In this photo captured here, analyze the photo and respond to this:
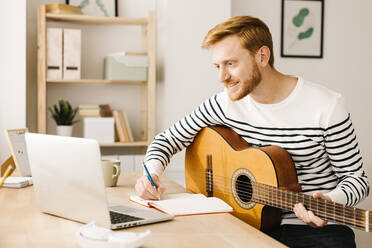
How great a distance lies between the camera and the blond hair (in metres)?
1.66

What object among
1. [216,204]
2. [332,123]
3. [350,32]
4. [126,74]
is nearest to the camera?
[216,204]

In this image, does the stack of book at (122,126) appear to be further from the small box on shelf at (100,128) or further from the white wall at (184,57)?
the white wall at (184,57)

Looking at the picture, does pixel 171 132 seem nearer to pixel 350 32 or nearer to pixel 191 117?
pixel 191 117

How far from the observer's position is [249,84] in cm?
171

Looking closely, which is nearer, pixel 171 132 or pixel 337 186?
pixel 337 186

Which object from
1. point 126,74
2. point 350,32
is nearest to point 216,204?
point 126,74

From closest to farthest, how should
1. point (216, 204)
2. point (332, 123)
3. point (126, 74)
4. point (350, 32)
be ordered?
point (216, 204)
point (332, 123)
point (126, 74)
point (350, 32)

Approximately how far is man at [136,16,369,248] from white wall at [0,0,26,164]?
5.09 feet

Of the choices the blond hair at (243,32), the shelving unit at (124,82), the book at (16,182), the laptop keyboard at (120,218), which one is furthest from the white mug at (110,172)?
the shelving unit at (124,82)

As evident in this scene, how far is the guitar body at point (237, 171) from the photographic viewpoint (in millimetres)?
1469

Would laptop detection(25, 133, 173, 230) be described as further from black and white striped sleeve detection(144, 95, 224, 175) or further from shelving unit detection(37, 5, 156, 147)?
shelving unit detection(37, 5, 156, 147)

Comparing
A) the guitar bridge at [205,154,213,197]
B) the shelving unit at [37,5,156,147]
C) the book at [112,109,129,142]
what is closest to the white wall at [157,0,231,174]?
the shelving unit at [37,5,156,147]

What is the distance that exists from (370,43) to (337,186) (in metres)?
2.52

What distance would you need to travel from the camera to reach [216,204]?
1379 millimetres
